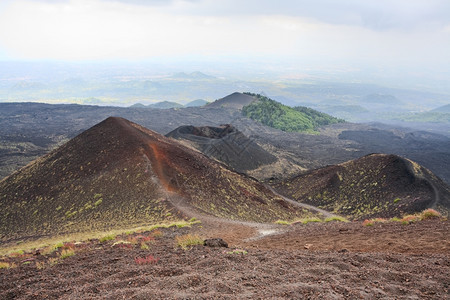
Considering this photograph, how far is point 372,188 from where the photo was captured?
126 feet

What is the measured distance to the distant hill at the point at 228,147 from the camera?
60803mm

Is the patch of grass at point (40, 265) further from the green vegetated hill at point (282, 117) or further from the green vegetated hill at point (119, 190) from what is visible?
the green vegetated hill at point (282, 117)

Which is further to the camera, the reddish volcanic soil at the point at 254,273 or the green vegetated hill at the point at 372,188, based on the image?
the green vegetated hill at the point at 372,188

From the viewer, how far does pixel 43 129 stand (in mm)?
109500

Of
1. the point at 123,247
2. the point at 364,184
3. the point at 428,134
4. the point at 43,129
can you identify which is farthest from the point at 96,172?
the point at 428,134

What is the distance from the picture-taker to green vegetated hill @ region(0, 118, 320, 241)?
24.4 meters

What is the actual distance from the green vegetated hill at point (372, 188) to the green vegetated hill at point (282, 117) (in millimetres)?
85220

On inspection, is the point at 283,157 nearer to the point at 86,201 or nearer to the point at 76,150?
the point at 76,150

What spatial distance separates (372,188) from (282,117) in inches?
3980

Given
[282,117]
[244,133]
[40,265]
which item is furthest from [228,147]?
[282,117]

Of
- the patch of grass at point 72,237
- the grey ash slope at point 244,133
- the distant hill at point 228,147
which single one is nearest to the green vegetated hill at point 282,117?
the grey ash slope at point 244,133

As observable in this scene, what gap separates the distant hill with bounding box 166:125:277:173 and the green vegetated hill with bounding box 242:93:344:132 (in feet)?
198

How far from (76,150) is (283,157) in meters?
48.0

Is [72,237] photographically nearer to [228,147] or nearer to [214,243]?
[214,243]
